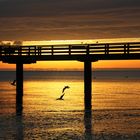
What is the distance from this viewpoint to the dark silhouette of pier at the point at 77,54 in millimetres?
41256

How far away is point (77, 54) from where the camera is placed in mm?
43781

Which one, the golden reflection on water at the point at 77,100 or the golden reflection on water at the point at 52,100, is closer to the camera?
the golden reflection on water at the point at 52,100

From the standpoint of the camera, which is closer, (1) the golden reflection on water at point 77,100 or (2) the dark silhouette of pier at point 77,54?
(2) the dark silhouette of pier at point 77,54

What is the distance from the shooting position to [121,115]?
44.0 meters

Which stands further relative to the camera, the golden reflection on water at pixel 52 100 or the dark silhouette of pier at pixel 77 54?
the golden reflection on water at pixel 52 100

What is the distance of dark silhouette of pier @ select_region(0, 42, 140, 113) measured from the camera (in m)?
41.3

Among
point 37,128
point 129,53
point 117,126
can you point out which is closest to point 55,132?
point 37,128

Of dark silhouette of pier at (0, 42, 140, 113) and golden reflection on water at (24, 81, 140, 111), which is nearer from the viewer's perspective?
dark silhouette of pier at (0, 42, 140, 113)

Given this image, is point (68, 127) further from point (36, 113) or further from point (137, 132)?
point (36, 113)

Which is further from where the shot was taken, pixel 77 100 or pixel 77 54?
pixel 77 100

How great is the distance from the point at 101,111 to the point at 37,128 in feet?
43.6

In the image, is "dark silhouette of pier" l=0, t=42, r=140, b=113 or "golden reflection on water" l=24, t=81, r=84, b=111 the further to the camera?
"golden reflection on water" l=24, t=81, r=84, b=111

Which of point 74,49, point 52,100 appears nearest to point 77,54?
point 74,49

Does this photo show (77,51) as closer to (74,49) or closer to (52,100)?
(74,49)
